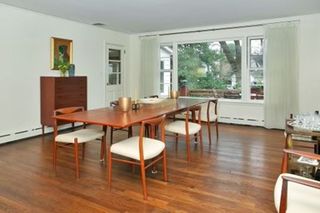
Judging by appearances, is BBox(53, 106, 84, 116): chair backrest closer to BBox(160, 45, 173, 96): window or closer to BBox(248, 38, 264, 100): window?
BBox(160, 45, 173, 96): window

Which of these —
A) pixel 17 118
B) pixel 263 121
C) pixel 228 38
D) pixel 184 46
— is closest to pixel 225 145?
pixel 263 121

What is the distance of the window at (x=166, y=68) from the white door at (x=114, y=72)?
1.11 m

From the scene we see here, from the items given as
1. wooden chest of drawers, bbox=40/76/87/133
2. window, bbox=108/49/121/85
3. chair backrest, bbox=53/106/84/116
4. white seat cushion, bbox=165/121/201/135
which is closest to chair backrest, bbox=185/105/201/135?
white seat cushion, bbox=165/121/201/135

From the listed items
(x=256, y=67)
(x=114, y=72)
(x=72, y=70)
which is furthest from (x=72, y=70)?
(x=256, y=67)

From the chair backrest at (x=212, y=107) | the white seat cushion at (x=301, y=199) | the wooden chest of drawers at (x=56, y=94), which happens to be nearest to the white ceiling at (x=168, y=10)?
the wooden chest of drawers at (x=56, y=94)

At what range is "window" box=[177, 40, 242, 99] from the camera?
6160 mm

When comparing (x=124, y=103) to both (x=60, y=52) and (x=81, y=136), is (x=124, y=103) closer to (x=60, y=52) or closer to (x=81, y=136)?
(x=81, y=136)

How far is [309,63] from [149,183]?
4304 millimetres

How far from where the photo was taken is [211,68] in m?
6.49

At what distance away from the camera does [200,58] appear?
260 inches

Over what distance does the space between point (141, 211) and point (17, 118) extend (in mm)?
3495

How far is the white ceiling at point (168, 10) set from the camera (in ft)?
14.0

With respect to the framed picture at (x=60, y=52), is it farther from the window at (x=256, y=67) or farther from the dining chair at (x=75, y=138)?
the window at (x=256, y=67)

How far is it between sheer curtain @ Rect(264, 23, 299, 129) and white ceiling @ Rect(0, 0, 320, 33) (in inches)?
13.8
